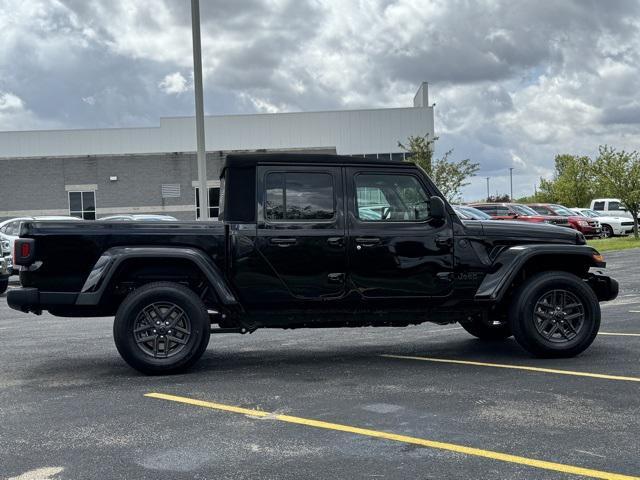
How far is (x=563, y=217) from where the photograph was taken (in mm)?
32938

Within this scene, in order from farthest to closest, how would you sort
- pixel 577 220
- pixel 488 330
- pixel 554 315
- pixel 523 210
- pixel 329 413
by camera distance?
pixel 577 220 < pixel 523 210 < pixel 488 330 < pixel 554 315 < pixel 329 413

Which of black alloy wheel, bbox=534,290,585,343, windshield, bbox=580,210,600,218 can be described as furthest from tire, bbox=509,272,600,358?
windshield, bbox=580,210,600,218

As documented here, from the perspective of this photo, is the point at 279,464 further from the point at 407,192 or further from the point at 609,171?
the point at 609,171

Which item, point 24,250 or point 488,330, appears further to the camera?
point 488,330

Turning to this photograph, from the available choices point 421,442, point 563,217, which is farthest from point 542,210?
point 421,442

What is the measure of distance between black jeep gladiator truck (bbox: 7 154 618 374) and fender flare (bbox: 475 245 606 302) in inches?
0.4

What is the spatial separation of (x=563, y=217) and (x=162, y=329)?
29.1 m

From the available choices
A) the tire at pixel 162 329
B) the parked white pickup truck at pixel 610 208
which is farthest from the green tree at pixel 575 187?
the tire at pixel 162 329

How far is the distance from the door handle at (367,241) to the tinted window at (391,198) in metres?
0.23

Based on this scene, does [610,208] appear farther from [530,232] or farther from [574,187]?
[530,232]

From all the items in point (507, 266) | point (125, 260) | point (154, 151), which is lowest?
point (507, 266)

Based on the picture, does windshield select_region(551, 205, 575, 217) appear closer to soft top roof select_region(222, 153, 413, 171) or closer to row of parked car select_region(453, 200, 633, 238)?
row of parked car select_region(453, 200, 633, 238)

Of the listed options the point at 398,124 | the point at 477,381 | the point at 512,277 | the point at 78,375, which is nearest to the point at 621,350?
the point at 512,277

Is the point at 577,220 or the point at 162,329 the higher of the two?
the point at 577,220
